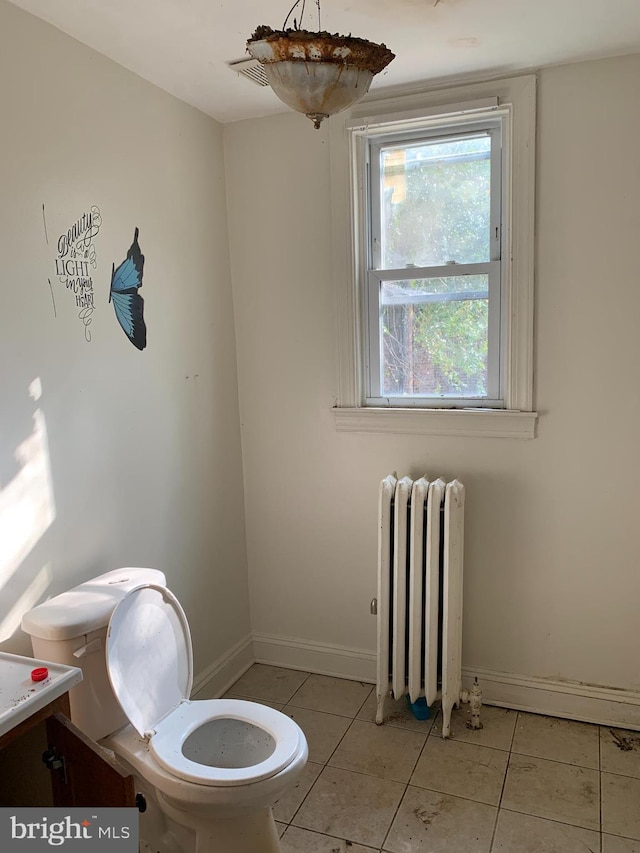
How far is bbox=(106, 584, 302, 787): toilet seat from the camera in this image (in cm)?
161

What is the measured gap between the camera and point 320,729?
2434mm

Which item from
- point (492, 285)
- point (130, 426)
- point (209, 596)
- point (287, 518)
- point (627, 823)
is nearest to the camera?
point (627, 823)

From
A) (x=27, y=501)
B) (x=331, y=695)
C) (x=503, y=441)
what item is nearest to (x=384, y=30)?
(x=503, y=441)

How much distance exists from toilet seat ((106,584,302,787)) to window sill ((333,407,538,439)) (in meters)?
1.03

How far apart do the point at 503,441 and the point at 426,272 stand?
707 millimetres

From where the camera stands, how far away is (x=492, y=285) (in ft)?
7.86

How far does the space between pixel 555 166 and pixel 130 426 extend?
5.60 feet

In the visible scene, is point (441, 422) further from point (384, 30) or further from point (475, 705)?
point (384, 30)

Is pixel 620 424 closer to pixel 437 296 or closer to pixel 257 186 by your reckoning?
pixel 437 296

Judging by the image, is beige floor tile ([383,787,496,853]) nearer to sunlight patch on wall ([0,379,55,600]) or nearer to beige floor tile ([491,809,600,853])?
beige floor tile ([491,809,600,853])

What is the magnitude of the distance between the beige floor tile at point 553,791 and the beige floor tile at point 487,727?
11 cm

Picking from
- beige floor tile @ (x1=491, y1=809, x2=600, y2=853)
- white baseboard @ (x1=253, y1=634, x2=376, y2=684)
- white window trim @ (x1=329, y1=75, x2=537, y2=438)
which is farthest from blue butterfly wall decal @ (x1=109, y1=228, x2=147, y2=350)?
beige floor tile @ (x1=491, y1=809, x2=600, y2=853)

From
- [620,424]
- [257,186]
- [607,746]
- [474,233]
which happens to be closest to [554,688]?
[607,746]

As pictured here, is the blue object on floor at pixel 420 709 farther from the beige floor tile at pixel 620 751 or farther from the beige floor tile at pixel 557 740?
the beige floor tile at pixel 620 751
